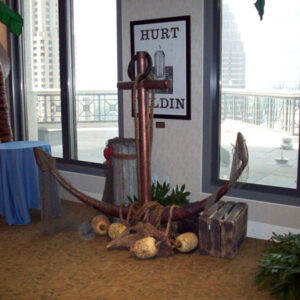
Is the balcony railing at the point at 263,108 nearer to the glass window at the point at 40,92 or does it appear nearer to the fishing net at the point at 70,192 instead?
the fishing net at the point at 70,192

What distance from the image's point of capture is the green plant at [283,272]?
8.18 ft

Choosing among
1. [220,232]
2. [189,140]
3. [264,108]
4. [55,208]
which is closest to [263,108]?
[264,108]

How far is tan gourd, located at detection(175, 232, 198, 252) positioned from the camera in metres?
3.19

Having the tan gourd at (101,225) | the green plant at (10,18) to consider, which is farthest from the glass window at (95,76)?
the tan gourd at (101,225)

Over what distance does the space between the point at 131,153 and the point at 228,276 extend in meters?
1.32

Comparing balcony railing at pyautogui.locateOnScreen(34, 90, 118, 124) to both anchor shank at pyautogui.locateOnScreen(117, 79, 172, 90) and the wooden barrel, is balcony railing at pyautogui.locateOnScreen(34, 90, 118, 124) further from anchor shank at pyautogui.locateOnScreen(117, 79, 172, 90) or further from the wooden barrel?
anchor shank at pyautogui.locateOnScreen(117, 79, 172, 90)

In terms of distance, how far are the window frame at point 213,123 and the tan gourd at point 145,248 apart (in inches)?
32.9

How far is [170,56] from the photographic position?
3.86 meters

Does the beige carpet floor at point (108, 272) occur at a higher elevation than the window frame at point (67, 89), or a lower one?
lower

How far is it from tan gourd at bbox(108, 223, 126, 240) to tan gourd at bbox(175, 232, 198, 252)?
451 mm

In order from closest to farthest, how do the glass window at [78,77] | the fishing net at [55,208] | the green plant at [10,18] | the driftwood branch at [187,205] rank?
the driftwood branch at [187,205]
the fishing net at [55,208]
the green plant at [10,18]
the glass window at [78,77]

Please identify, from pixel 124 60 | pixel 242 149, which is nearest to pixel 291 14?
pixel 242 149

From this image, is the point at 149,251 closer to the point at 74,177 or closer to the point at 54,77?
the point at 74,177

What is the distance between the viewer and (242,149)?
3.04 meters
